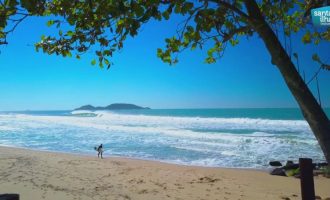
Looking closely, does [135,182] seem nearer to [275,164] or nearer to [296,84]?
[275,164]

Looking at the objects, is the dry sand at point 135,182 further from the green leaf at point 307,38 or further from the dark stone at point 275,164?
the green leaf at point 307,38

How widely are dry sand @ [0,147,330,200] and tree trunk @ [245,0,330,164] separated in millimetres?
6188

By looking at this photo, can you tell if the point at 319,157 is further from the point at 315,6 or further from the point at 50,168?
the point at 315,6

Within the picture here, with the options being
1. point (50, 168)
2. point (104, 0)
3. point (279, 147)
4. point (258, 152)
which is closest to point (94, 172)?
point (50, 168)

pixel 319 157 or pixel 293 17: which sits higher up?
pixel 293 17

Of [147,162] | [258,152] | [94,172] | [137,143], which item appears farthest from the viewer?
[137,143]

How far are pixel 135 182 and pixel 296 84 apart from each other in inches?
333

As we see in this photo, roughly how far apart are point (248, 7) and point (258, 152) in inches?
605

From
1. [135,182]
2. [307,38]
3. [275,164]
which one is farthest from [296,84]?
[275,164]

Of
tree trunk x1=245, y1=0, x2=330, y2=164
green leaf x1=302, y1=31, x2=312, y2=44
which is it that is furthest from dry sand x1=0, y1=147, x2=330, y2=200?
tree trunk x1=245, y1=0, x2=330, y2=164

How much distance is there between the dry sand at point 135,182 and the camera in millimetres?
9516

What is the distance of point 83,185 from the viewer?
413 inches

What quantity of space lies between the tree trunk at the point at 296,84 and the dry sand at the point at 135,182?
6188 millimetres

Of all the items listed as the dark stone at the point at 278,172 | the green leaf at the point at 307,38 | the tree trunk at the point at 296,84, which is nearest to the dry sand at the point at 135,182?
the dark stone at the point at 278,172
